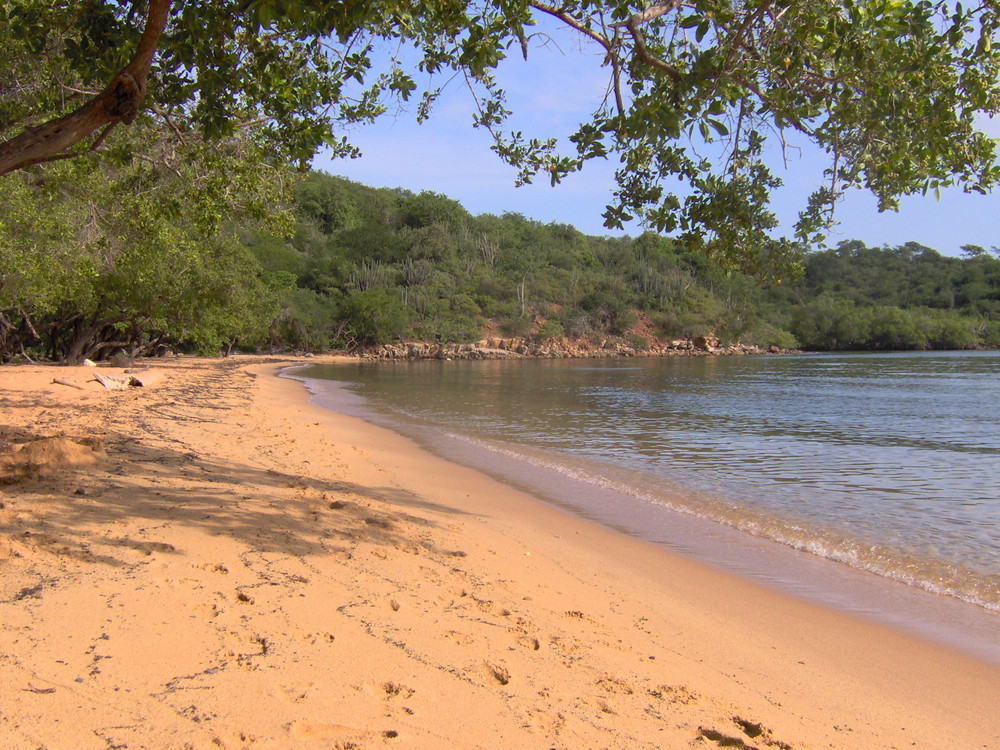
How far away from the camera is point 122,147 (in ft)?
23.5

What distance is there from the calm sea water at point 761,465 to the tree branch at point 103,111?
5225 mm

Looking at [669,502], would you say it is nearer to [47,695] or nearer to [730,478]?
[730,478]

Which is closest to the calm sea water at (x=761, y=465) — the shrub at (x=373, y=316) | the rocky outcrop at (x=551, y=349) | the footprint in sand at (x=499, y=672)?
the footprint in sand at (x=499, y=672)

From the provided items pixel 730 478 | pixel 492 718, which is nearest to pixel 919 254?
pixel 730 478

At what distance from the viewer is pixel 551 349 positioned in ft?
210

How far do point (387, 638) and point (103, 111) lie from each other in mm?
3580

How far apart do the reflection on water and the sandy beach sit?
1799 millimetres

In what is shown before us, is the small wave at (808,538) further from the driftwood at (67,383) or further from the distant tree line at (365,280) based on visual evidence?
the driftwood at (67,383)

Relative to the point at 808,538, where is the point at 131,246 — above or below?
above

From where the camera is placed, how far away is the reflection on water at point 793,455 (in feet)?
20.3

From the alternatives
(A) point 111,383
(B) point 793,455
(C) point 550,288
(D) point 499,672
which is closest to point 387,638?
(D) point 499,672

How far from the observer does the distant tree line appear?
36.8 feet

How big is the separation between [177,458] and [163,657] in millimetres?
4529

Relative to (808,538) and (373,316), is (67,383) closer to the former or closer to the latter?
(808,538)
